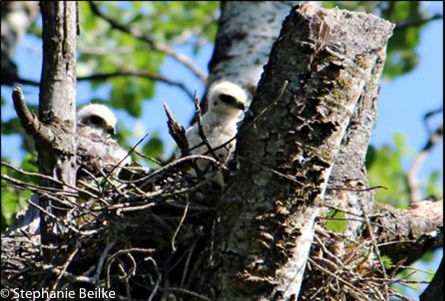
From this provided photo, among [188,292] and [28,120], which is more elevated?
[28,120]

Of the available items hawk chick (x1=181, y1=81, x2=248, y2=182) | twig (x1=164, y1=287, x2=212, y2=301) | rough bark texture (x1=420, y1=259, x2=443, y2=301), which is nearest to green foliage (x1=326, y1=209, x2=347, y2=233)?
rough bark texture (x1=420, y1=259, x2=443, y2=301)

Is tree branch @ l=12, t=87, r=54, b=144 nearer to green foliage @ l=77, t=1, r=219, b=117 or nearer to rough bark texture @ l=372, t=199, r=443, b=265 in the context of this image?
rough bark texture @ l=372, t=199, r=443, b=265

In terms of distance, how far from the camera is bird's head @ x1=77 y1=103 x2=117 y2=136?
647cm

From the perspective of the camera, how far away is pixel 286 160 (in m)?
4.30

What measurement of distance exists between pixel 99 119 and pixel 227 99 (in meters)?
1.02

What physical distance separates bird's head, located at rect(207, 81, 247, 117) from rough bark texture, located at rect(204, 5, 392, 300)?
52.9 inches

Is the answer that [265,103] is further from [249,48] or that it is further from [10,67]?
[10,67]

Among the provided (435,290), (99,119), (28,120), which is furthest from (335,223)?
(99,119)

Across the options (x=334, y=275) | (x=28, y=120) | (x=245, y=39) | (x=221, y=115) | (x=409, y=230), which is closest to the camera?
(x=28, y=120)

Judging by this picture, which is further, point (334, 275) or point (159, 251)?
point (159, 251)

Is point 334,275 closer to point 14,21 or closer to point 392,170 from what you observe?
point 14,21

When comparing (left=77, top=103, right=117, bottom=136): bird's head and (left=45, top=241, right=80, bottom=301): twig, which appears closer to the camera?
(left=45, top=241, right=80, bottom=301): twig

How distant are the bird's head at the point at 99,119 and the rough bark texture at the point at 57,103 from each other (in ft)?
5.52

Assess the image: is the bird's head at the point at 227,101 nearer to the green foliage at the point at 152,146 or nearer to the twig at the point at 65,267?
the twig at the point at 65,267
